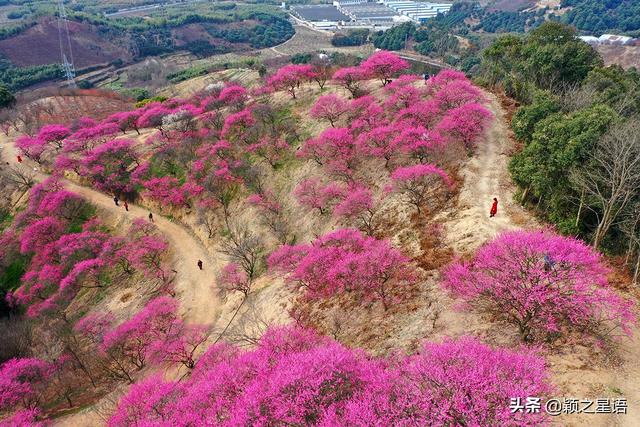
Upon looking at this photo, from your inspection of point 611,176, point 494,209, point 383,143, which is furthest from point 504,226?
point 383,143

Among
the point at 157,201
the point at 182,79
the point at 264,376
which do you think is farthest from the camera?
the point at 182,79

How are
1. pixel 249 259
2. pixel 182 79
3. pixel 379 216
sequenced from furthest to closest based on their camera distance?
pixel 182 79
pixel 249 259
pixel 379 216

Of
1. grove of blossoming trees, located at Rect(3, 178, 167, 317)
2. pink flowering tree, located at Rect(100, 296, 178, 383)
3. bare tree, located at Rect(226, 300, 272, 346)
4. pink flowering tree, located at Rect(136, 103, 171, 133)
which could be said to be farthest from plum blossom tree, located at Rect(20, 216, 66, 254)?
bare tree, located at Rect(226, 300, 272, 346)

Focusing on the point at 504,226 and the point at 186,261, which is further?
the point at 186,261

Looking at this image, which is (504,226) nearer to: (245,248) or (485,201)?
(485,201)

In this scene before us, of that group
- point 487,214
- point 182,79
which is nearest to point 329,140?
point 487,214

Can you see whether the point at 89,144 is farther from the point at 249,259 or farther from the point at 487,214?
the point at 487,214

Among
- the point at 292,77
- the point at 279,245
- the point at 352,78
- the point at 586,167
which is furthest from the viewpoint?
the point at 292,77
